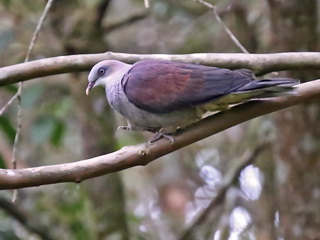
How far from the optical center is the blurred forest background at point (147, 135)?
13.0 feet

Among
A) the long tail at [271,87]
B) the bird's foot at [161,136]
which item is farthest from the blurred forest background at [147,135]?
the long tail at [271,87]

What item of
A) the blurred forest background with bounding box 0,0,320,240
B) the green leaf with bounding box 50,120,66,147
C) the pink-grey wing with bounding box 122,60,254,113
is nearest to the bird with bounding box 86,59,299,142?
the pink-grey wing with bounding box 122,60,254,113

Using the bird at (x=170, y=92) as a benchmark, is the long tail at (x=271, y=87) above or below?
above

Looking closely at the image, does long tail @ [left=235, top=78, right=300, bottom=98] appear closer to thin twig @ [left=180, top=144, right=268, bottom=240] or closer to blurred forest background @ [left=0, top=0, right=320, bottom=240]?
blurred forest background @ [left=0, top=0, right=320, bottom=240]

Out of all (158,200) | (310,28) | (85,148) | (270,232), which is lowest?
(158,200)

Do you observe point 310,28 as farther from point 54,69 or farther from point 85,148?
point 54,69

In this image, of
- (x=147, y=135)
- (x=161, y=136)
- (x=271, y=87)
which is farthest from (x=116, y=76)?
(x=147, y=135)

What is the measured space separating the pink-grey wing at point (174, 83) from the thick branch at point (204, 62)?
95 mm

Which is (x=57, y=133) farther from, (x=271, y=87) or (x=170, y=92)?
(x=271, y=87)

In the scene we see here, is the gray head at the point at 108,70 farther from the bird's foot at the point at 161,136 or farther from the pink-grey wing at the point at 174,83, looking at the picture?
the bird's foot at the point at 161,136

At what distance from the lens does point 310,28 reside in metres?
4.07

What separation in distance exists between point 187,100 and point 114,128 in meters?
1.91

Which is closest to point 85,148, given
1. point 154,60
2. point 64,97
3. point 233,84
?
point 64,97

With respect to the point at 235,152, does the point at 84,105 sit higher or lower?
higher
